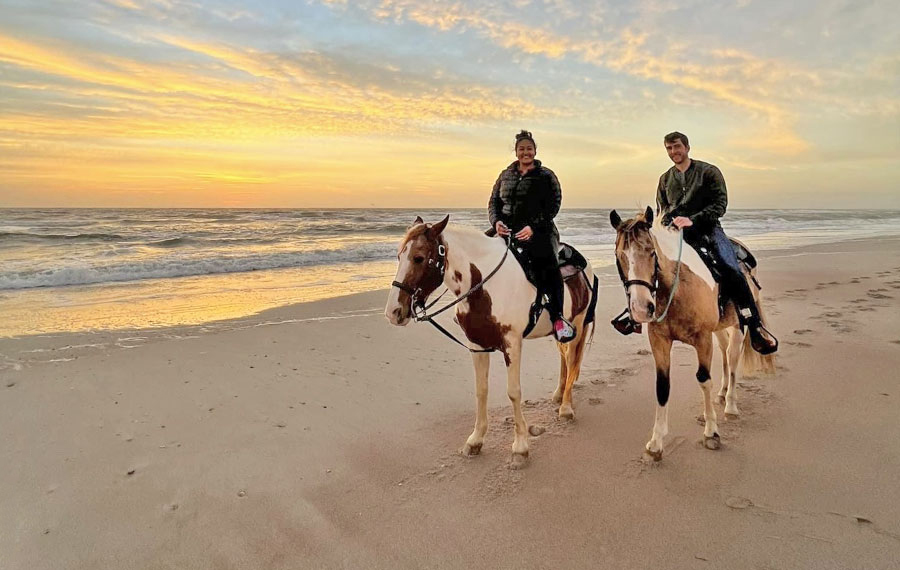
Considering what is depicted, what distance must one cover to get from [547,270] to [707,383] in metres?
1.43

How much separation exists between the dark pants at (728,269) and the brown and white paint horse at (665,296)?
0.36ft

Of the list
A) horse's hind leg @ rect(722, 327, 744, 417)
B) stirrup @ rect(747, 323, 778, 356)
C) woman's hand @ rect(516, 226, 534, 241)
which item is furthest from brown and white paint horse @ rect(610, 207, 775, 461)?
woman's hand @ rect(516, 226, 534, 241)

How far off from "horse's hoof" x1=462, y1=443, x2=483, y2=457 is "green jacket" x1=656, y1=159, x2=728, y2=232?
233cm

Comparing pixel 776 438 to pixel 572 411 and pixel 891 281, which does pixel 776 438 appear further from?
pixel 891 281

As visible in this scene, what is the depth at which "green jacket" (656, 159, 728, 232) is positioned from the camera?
3691 mm

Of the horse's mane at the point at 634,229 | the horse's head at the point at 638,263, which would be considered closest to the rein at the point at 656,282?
the horse's head at the point at 638,263

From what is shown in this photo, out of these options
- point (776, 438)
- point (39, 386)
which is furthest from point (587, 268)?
point (39, 386)

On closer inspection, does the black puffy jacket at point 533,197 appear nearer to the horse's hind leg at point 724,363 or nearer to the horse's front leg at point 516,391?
the horse's front leg at point 516,391

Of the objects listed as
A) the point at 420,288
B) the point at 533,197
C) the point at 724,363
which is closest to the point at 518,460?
the point at 420,288

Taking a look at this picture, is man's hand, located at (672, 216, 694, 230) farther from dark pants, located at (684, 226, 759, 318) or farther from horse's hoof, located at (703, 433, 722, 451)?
horse's hoof, located at (703, 433, 722, 451)

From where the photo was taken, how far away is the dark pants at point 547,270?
3600mm

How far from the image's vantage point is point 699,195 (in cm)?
376

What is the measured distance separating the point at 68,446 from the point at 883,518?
518 cm

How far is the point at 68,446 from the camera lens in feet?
11.3
